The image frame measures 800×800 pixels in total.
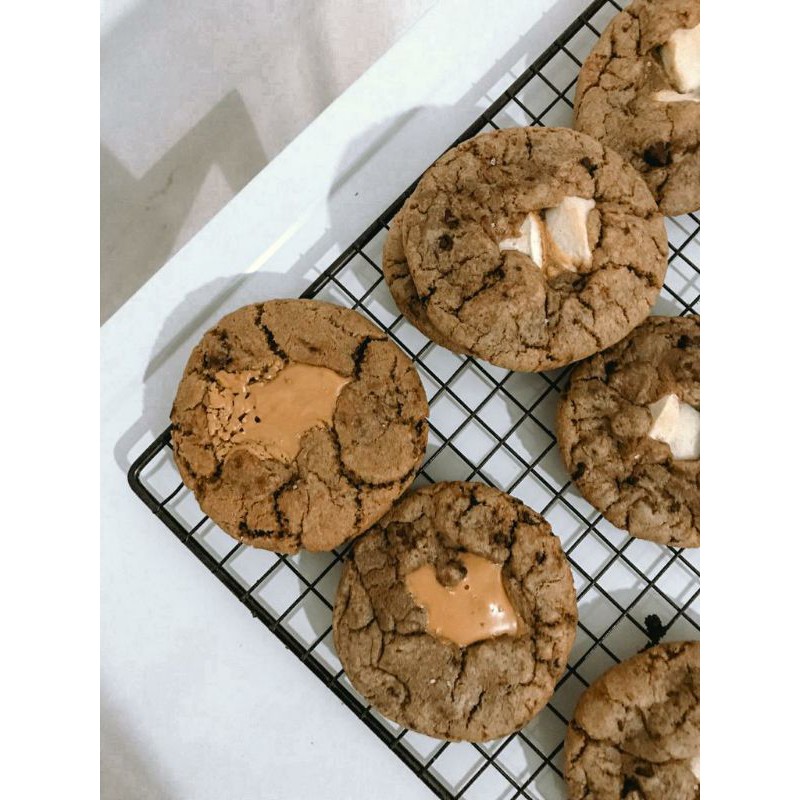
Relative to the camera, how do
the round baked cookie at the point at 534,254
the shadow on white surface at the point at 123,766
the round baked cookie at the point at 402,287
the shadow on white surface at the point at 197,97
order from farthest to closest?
the shadow on white surface at the point at 197,97
the shadow on white surface at the point at 123,766
the round baked cookie at the point at 402,287
the round baked cookie at the point at 534,254

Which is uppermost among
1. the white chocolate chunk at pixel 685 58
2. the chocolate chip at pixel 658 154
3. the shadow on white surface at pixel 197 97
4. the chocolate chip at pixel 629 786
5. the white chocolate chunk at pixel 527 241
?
the shadow on white surface at pixel 197 97

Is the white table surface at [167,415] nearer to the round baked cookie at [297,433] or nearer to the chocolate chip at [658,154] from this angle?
the round baked cookie at [297,433]

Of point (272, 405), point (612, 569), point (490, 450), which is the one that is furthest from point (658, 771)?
point (272, 405)

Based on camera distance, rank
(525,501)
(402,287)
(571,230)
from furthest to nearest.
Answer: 1. (525,501)
2. (402,287)
3. (571,230)

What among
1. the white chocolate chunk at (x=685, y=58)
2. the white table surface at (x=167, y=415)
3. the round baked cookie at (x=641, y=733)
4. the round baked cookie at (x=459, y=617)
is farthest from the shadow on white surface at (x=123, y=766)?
the white chocolate chunk at (x=685, y=58)

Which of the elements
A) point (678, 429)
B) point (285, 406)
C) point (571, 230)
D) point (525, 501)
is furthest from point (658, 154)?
point (285, 406)

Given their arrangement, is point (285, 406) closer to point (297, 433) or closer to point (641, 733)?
point (297, 433)
